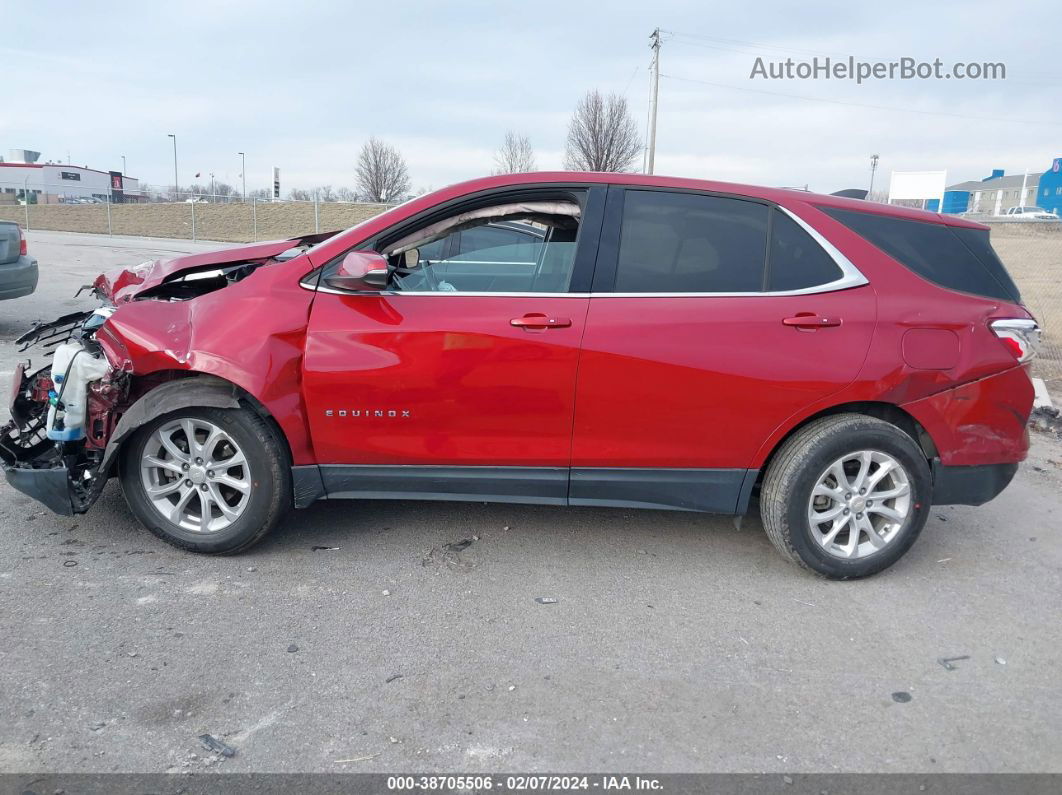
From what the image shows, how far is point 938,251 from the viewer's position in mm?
3877

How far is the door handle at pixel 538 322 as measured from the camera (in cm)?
365

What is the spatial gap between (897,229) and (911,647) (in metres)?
1.91

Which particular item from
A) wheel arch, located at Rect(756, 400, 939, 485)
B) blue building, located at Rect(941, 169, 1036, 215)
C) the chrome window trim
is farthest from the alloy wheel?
blue building, located at Rect(941, 169, 1036, 215)

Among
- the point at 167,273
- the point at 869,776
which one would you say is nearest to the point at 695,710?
the point at 869,776

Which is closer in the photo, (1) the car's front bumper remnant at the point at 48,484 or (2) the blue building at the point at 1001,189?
(1) the car's front bumper remnant at the point at 48,484

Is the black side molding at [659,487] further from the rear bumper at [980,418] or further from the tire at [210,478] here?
the tire at [210,478]

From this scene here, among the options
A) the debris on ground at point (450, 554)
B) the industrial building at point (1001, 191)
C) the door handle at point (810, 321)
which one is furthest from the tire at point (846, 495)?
the industrial building at point (1001, 191)

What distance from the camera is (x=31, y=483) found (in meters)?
3.87

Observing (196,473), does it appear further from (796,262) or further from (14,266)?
(14,266)

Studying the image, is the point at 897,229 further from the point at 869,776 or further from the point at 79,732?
the point at 79,732

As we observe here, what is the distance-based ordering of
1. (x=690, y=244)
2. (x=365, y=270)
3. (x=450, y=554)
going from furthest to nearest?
(x=450, y=554) < (x=690, y=244) < (x=365, y=270)

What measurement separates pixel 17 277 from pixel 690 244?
323 inches

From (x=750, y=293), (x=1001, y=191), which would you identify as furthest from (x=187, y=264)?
(x=1001, y=191)

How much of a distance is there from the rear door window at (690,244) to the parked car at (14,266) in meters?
7.88
